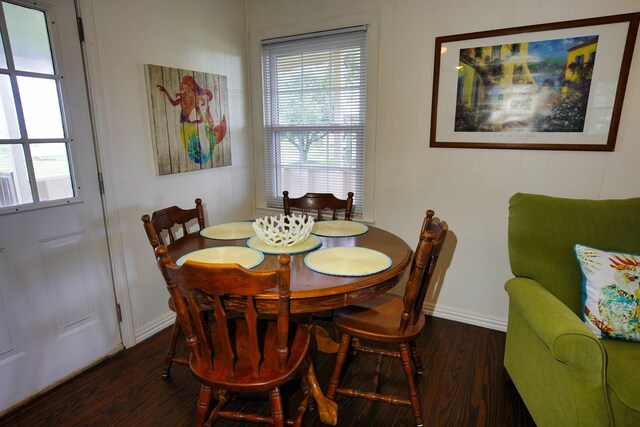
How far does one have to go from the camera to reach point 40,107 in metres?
1.78

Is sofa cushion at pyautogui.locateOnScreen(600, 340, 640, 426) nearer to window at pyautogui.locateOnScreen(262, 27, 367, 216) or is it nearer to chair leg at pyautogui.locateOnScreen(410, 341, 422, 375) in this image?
chair leg at pyautogui.locateOnScreen(410, 341, 422, 375)

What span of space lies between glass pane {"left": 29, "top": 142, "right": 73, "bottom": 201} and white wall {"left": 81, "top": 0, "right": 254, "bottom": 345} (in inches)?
7.8

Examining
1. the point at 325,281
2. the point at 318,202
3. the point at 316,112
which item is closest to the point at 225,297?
the point at 325,281

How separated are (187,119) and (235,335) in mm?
1606

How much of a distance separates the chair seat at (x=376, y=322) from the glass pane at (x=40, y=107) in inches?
68.5

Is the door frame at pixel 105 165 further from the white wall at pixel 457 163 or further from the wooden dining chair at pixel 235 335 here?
the white wall at pixel 457 163

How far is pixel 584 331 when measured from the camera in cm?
122

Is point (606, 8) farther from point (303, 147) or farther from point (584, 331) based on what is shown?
point (303, 147)

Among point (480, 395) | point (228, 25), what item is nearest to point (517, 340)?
point (480, 395)

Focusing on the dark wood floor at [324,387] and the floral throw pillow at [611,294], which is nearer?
the floral throw pillow at [611,294]

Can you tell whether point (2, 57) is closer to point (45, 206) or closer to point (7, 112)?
point (7, 112)

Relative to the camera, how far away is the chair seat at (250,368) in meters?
1.27

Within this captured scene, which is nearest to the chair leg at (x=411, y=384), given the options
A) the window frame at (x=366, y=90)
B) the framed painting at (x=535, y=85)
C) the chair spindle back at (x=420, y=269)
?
the chair spindle back at (x=420, y=269)

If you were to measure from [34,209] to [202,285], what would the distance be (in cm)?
125
